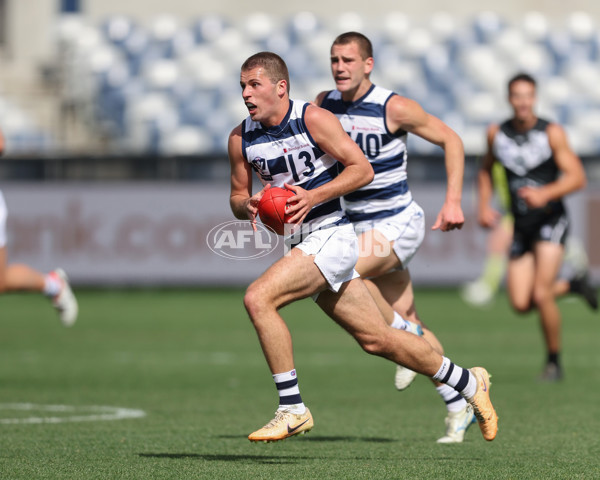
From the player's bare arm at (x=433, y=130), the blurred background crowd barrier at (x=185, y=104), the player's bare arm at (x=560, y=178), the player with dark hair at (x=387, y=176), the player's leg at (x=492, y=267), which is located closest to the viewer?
the player's bare arm at (x=433, y=130)

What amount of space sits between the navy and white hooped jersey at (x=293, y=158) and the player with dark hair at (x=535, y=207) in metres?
4.28

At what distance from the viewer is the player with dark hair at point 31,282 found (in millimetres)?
→ 9406

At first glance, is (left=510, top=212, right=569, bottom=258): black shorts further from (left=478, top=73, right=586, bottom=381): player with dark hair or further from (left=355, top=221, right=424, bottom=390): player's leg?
(left=355, top=221, right=424, bottom=390): player's leg

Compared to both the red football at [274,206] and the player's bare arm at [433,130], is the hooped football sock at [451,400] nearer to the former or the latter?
the player's bare arm at [433,130]

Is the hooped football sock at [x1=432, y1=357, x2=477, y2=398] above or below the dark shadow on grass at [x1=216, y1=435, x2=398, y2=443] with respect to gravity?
above

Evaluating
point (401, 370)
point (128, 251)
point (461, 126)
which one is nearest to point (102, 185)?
point (128, 251)

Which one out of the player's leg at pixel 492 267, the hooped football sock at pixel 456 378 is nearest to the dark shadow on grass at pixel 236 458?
the hooped football sock at pixel 456 378

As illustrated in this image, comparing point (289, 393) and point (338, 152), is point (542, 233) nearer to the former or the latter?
point (338, 152)

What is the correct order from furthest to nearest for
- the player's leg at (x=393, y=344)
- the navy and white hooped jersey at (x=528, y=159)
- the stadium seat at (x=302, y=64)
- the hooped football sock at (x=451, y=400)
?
the stadium seat at (x=302, y=64) < the navy and white hooped jersey at (x=528, y=159) < the hooped football sock at (x=451, y=400) < the player's leg at (x=393, y=344)

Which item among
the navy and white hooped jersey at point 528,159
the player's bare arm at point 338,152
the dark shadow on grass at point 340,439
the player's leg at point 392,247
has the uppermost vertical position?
the player's bare arm at point 338,152

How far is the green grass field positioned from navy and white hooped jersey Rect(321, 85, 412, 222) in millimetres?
1415

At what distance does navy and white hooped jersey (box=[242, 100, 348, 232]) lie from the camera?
6.14 meters

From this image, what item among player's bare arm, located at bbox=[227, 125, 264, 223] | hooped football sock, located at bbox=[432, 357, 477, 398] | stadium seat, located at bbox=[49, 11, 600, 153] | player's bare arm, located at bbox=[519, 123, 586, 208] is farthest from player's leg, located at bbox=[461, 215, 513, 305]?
player's bare arm, located at bbox=[227, 125, 264, 223]

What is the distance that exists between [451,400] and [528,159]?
12.7 ft
